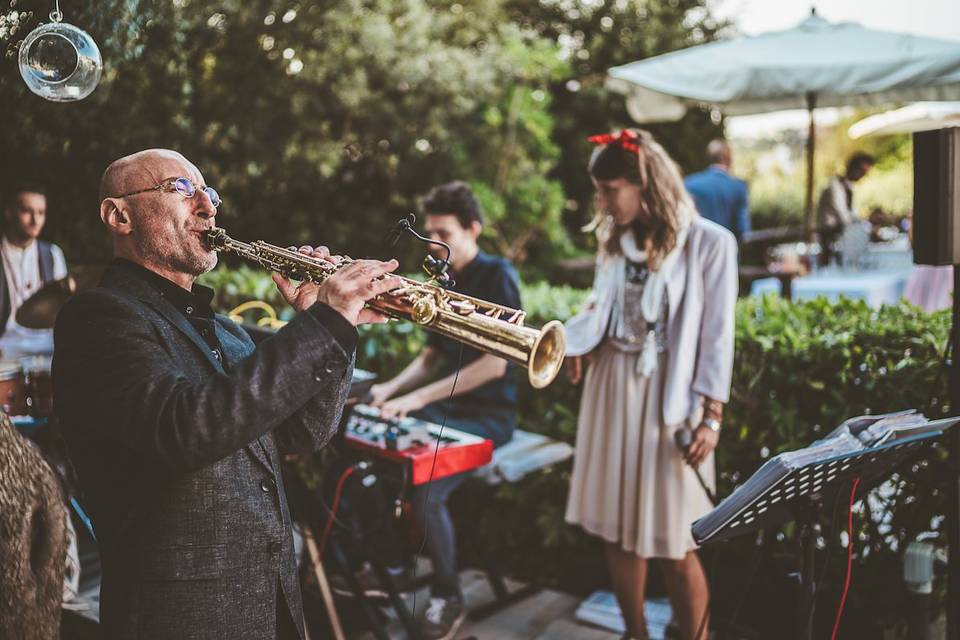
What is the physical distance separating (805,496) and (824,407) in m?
1.42

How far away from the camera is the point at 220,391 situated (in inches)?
71.4

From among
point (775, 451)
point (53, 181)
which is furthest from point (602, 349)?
point (53, 181)

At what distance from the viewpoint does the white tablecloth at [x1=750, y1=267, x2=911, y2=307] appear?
7.61 meters

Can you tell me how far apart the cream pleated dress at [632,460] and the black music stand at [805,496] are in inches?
28.9

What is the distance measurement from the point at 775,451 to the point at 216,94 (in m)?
7.10

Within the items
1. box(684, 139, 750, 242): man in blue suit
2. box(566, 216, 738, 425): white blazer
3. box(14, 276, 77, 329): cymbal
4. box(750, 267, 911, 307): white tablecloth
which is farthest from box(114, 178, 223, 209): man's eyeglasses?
box(750, 267, 911, 307): white tablecloth

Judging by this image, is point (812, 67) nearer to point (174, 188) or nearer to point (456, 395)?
point (456, 395)

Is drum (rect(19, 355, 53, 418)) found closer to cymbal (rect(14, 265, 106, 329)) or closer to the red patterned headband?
cymbal (rect(14, 265, 106, 329))

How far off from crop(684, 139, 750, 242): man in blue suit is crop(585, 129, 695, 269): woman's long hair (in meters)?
3.93

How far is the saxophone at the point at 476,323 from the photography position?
200 cm

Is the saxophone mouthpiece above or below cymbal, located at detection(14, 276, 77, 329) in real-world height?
above

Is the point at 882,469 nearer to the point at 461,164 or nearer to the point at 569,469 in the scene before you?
the point at 569,469

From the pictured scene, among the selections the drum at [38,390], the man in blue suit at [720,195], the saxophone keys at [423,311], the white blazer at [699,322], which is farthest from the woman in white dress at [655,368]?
the man in blue suit at [720,195]

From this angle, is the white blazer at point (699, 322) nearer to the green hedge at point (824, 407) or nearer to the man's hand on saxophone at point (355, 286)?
the green hedge at point (824, 407)
